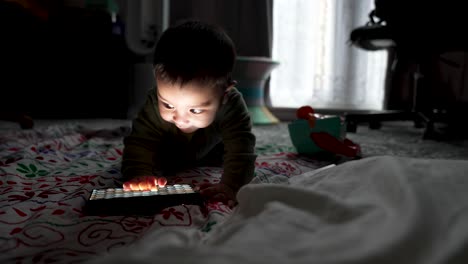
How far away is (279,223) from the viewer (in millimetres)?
368

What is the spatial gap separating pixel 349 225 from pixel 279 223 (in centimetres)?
7

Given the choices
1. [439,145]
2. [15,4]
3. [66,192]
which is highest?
[15,4]

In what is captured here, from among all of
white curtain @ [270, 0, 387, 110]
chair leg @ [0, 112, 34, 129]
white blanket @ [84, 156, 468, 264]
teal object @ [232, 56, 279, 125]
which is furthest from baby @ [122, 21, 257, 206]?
white curtain @ [270, 0, 387, 110]

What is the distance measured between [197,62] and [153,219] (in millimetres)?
269

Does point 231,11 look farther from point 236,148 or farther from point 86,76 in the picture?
point 236,148

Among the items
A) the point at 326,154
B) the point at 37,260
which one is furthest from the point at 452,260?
the point at 326,154

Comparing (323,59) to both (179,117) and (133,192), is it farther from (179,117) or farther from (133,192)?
(133,192)

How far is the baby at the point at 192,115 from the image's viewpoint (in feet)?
2.08

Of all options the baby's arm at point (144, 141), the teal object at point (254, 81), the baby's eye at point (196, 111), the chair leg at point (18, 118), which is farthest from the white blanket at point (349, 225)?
the teal object at point (254, 81)

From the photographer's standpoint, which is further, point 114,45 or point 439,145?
point 114,45

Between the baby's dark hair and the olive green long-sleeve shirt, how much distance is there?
106 mm

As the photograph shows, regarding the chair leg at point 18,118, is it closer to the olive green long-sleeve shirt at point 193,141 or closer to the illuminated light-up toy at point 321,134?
the olive green long-sleeve shirt at point 193,141

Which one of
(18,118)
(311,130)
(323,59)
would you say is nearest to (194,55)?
(311,130)

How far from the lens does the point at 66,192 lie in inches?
26.4
